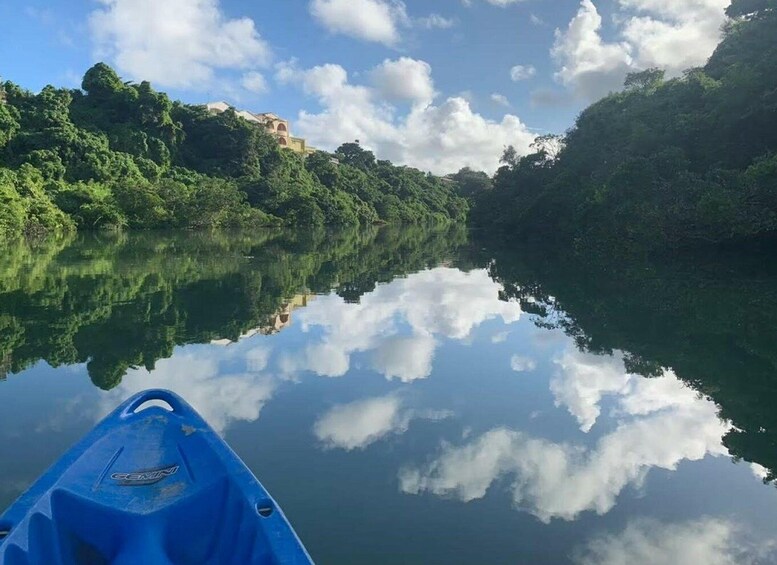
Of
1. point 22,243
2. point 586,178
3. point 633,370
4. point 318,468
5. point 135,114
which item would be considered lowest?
point 318,468

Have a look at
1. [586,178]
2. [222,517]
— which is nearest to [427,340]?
[222,517]

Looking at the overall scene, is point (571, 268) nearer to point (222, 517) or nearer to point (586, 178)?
point (586, 178)

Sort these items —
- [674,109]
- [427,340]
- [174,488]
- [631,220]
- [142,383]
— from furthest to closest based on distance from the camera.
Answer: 1. [674,109]
2. [631,220]
3. [427,340]
4. [142,383]
5. [174,488]

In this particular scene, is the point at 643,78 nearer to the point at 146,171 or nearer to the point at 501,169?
the point at 501,169

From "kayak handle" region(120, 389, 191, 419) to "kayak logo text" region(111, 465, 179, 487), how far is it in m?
0.44

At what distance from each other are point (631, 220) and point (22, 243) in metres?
18.4

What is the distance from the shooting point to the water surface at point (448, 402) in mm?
2885

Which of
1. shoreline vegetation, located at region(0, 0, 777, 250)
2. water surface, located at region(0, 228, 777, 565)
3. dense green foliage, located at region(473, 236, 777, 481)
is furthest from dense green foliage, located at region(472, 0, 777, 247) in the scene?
water surface, located at region(0, 228, 777, 565)

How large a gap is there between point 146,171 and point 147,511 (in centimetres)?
3763

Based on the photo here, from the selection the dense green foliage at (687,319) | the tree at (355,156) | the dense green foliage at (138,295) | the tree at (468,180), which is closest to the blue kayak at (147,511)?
the dense green foliage at (138,295)

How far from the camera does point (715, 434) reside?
420cm

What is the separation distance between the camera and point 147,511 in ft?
7.17

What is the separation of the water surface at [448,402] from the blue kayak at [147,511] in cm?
62

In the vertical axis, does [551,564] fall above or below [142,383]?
below
